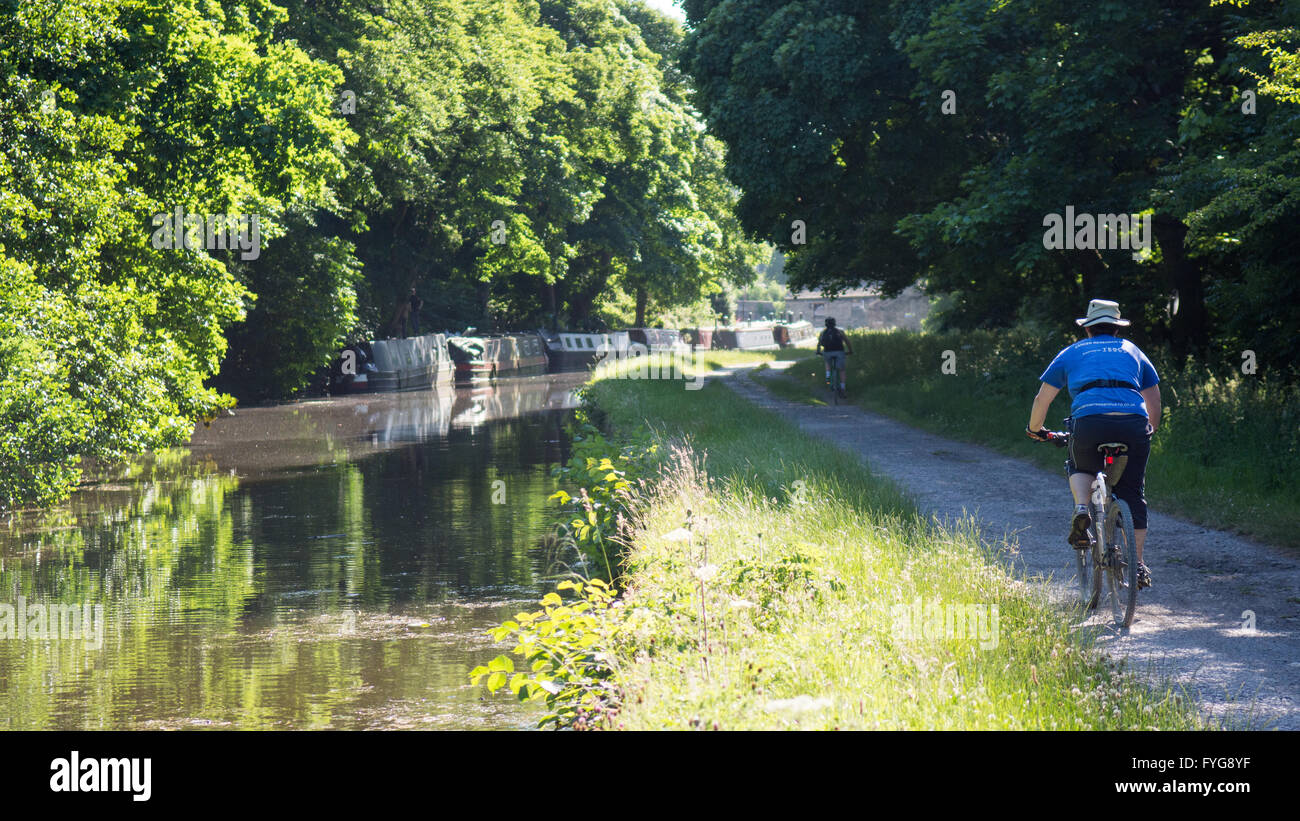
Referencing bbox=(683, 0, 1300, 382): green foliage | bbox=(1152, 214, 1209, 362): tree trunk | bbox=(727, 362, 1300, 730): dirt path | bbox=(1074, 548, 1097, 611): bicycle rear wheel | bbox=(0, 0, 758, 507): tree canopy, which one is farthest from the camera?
bbox=(1152, 214, 1209, 362): tree trunk

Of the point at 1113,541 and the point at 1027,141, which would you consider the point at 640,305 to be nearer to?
the point at 1027,141

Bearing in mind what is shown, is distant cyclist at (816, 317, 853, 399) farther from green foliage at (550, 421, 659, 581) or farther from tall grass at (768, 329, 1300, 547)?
green foliage at (550, 421, 659, 581)

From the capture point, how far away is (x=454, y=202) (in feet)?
151

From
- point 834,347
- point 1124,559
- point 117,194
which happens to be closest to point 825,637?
point 1124,559

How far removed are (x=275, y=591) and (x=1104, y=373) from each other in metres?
7.26

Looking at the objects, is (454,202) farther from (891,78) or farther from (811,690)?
(811,690)

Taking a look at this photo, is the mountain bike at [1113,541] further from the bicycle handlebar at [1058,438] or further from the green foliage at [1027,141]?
the green foliage at [1027,141]

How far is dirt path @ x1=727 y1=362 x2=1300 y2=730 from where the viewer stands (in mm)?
6866

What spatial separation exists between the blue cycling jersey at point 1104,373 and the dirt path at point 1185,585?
3.89 ft

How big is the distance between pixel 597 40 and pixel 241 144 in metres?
43.9

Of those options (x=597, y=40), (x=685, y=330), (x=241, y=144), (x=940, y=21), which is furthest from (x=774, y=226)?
(x=685, y=330)

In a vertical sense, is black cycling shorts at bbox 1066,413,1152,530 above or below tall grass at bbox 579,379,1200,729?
above

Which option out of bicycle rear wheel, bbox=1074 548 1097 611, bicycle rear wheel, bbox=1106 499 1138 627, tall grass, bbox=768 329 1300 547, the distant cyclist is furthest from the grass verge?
the distant cyclist

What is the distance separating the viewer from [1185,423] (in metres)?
15.6
